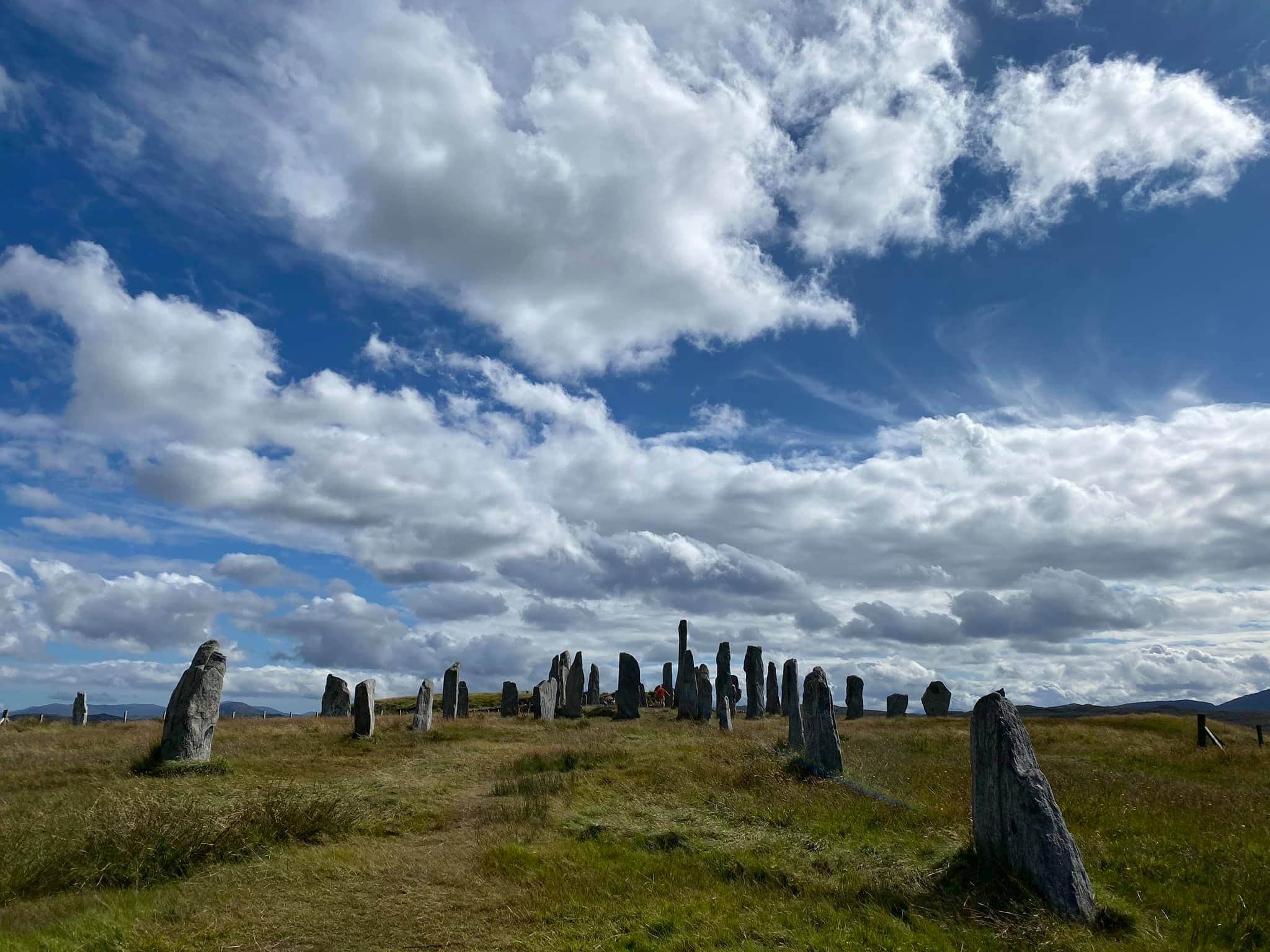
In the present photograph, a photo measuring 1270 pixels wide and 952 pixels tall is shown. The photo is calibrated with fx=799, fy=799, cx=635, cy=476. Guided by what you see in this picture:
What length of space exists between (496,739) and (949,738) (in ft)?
52.3

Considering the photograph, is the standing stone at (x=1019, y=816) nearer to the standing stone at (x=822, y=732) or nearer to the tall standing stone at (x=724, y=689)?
the standing stone at (x=822, y=732)

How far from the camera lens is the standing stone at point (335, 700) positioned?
3747 centimetres

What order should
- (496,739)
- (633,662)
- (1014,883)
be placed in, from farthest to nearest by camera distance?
(633,662) → (496,739) → (1014,883)

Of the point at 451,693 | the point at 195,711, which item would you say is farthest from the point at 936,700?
the point at 195,711

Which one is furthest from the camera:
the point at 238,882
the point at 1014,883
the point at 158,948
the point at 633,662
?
the point at 633,662

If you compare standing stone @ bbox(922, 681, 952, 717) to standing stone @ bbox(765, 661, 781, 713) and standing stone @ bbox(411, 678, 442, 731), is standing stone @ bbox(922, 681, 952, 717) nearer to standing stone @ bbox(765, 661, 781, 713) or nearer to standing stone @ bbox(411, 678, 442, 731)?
standing stone @ bbox(765, 661, 781, 713)

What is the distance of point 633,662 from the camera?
41.3 m

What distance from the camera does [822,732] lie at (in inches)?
714

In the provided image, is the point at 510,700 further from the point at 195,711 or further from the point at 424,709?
the point at 195,711

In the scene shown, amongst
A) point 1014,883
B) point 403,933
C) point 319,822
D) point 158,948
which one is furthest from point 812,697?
point 158,948

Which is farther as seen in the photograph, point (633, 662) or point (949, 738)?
point (633, 662)

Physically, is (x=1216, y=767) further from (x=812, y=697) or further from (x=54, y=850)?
(x=54, y=850)

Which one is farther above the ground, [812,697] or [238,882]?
[812,697]

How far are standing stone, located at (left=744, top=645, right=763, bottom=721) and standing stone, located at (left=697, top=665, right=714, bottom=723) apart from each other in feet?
39.2
